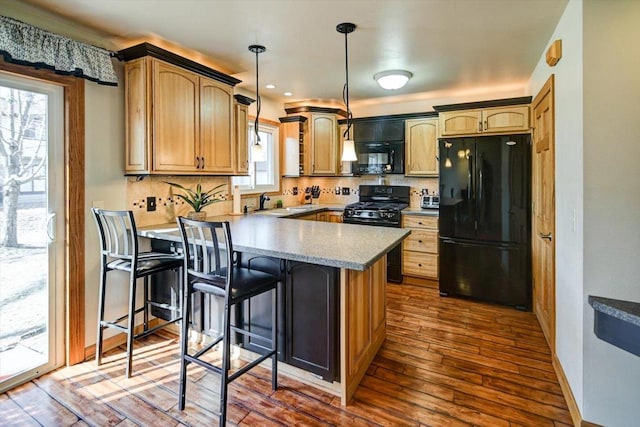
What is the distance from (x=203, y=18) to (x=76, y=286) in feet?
6.98

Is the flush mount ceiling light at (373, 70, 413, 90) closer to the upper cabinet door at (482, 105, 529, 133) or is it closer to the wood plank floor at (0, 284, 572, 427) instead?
the upper cabinet door at (482, 105, 529, 133)

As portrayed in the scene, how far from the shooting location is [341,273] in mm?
1996

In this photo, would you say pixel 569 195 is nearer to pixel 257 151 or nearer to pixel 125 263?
pixel 257 151

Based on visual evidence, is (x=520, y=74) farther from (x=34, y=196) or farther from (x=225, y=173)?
(x=34, y=196)

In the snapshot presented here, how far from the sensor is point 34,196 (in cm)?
229

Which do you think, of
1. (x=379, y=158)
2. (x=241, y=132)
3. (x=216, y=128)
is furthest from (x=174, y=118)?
(x=379, y=158)

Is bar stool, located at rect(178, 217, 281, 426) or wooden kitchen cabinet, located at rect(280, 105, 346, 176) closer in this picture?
bar stool, located at rect(178, 217, 281, 426)

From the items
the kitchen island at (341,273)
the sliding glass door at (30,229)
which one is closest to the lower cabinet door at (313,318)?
the kitchen island at (341,273)

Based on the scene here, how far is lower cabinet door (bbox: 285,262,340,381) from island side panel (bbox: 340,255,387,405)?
67mm

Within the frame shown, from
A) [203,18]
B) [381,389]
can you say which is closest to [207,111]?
[203,18]

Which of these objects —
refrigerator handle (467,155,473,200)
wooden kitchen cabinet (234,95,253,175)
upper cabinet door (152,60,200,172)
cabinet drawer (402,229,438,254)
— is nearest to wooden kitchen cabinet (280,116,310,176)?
wooden kitchen cabinet (234,95,253,175)

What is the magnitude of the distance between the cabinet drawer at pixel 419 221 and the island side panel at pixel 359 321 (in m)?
1.76

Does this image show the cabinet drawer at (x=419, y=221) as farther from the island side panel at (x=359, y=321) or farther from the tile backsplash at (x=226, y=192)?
the island side panel at (x=359, y=321)

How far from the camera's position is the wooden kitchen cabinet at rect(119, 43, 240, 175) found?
2652mm
